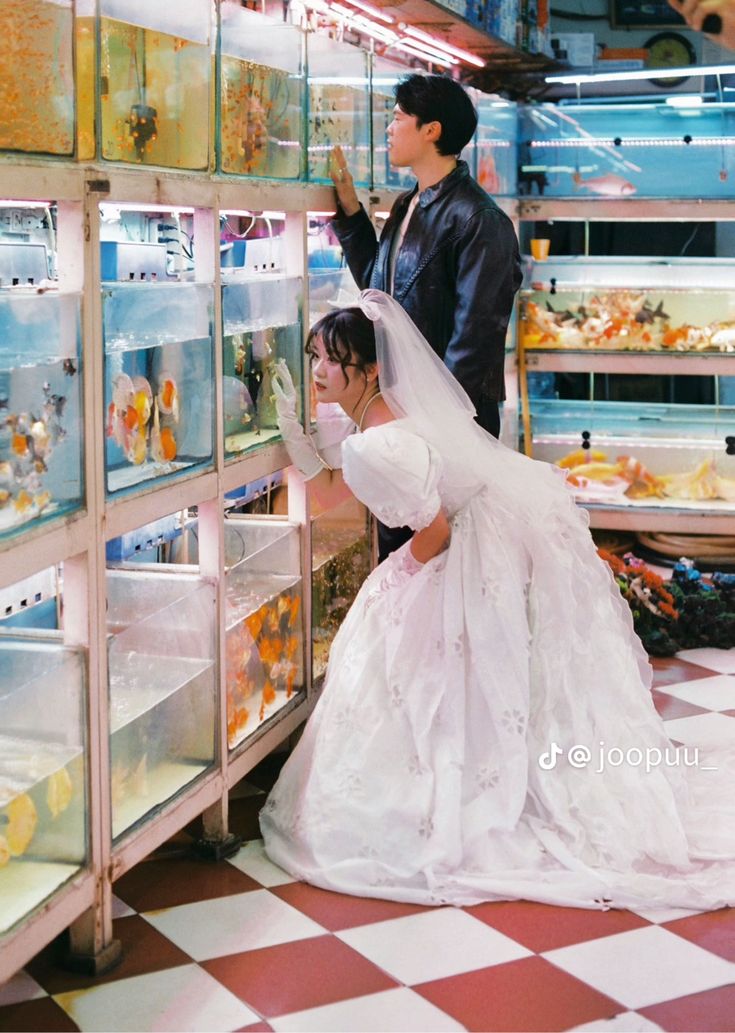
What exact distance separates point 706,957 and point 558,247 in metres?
5.20

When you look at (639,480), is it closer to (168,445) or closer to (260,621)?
(260,621)

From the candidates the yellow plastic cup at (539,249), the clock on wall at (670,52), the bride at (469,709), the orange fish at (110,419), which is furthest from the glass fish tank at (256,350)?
the clock on wall at (670,52)

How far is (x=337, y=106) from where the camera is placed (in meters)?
3.98

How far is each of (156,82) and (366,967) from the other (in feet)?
5.96

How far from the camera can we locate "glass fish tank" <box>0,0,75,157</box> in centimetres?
227

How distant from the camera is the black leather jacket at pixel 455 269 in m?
3.71

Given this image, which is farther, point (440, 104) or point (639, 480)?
point (639, 480)

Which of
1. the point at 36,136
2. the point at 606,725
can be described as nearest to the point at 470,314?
the point at 606,725

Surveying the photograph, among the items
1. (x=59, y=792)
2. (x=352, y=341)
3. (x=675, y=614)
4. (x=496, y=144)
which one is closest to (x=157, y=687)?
(x=59, y=792)

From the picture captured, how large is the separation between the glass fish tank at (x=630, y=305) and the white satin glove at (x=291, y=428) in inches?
107

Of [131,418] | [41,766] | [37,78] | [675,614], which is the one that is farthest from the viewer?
[675,614]

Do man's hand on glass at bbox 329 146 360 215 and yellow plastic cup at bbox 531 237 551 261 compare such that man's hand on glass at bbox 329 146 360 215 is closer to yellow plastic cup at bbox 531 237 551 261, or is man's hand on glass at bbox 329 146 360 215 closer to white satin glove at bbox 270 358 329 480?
white satin glove at bbox 270 358 329 480

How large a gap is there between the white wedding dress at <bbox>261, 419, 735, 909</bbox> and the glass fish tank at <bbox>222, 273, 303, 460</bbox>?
453 millimetres

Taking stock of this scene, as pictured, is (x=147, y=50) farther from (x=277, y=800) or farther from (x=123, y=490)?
(x=277, y=800)
